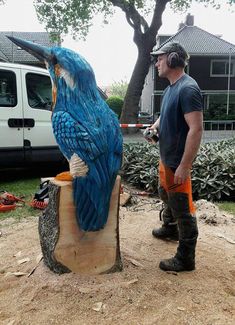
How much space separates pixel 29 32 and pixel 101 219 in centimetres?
3040

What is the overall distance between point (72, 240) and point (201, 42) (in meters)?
26.1

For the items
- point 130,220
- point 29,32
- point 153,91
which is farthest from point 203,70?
point 130,220

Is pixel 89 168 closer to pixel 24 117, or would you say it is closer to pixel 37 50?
pixel 37 50

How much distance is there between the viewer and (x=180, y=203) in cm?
294

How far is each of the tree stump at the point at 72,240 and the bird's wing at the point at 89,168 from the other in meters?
0.08

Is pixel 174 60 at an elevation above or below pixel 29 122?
above

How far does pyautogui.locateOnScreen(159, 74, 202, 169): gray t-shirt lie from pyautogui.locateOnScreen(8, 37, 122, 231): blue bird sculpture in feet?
1.21

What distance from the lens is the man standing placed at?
267cm

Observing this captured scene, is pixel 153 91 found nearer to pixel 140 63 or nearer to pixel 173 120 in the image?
pixel 140 63

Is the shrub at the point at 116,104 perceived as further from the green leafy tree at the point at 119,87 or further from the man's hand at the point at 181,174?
the green leafy tree at the point at 119,87

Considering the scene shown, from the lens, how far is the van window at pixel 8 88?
641 cm

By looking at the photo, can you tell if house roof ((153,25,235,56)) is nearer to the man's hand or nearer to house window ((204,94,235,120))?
house window ((204,94,235,120))

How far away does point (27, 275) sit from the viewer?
3010mm

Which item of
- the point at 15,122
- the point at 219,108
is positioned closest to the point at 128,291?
the point at 15,122
